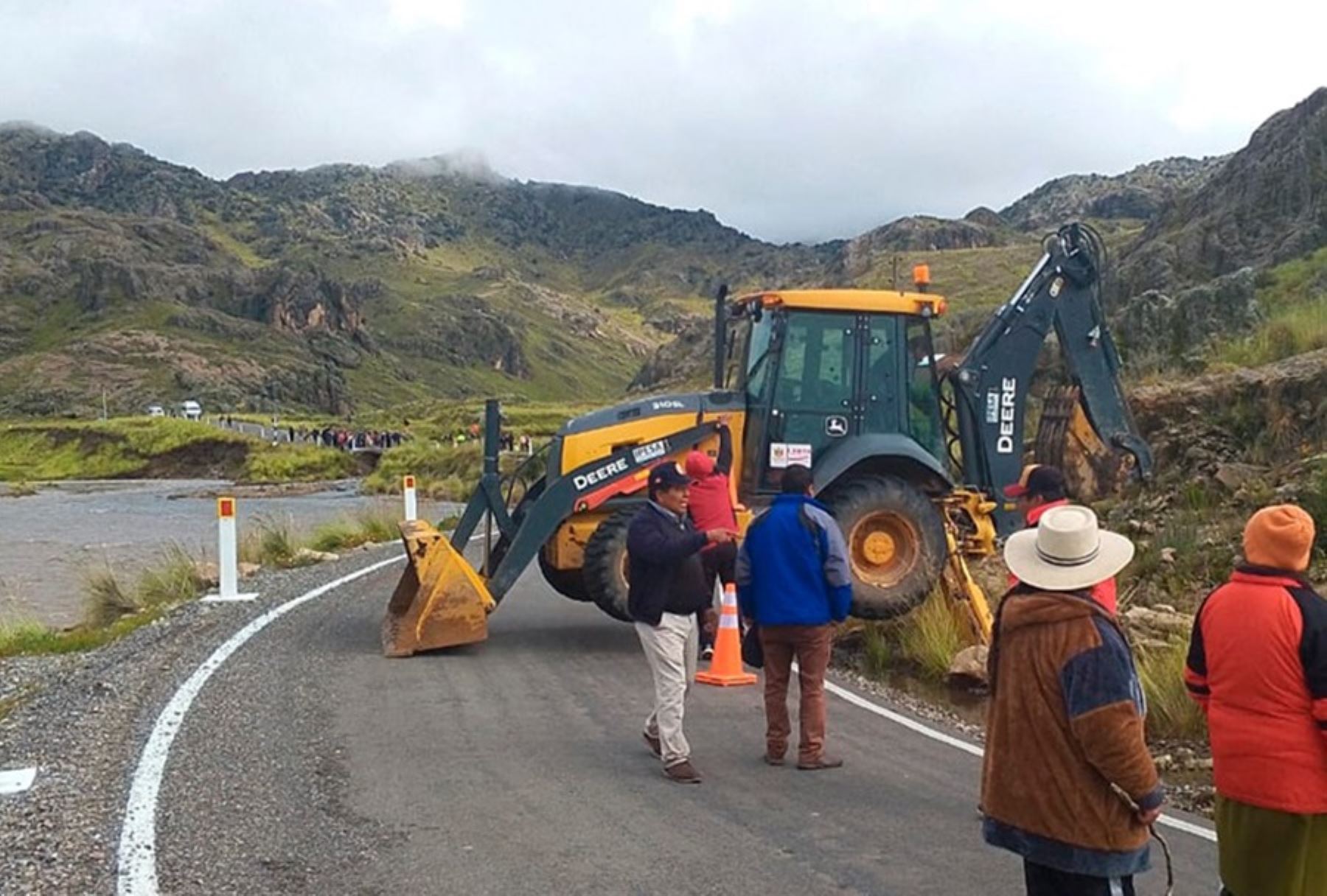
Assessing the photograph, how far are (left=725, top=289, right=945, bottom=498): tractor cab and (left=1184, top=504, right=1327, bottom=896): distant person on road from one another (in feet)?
25.8

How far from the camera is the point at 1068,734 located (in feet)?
14.4

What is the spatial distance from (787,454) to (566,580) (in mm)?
2351

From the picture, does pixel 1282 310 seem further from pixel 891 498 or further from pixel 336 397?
pixel 336 397

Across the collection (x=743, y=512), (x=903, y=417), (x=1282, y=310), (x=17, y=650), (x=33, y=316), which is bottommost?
(x=17, y=650)

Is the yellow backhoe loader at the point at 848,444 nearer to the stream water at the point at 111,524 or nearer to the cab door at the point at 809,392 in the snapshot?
the cab door at the point at 809,392

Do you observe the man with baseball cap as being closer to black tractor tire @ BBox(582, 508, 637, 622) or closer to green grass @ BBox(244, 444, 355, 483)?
black tractor tire @ BBox(582, 508, 637, 622)

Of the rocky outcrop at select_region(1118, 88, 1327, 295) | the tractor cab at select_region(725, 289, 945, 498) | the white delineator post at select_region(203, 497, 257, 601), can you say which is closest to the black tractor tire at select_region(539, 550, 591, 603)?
the tractor cab at select_region(725, 289, 945, 498)

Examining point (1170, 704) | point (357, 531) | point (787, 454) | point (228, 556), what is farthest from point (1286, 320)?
point (357, 531)

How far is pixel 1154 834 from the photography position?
4.65 metres

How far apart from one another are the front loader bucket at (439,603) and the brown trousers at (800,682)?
13.1ft

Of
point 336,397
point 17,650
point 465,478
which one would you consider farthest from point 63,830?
point 336,397

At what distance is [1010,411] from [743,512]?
306cm

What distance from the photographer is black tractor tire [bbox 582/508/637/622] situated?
38.4 ft

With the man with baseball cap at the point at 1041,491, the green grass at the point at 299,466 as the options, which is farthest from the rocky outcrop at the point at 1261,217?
the green grass at the point at 299,466
